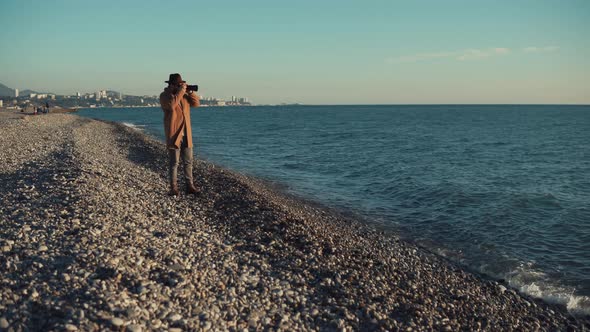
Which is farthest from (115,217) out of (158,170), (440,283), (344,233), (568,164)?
(568,164)

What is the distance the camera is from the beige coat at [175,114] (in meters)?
11.2

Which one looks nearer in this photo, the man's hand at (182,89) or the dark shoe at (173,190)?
the man's hand at (182,89)

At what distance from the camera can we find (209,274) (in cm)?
736

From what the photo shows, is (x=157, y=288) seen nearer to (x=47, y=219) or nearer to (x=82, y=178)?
(x=47, y=219)

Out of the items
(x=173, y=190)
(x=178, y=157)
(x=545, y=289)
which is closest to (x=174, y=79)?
(x=178, y=157)

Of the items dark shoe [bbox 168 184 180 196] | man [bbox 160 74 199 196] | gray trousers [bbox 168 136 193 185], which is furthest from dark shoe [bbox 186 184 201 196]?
man [bbox 160 74 199 196]

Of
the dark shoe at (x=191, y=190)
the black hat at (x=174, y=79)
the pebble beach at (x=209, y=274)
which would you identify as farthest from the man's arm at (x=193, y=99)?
the pebble beach at (x=209, y=274)

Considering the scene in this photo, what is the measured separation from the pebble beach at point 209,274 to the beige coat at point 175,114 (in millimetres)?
2103

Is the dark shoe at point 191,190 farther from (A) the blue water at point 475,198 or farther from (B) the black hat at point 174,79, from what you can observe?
(A) the blue water at point 475,198

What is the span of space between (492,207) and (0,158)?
22.7 meters

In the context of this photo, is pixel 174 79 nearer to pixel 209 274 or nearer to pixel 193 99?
pixel 193 99

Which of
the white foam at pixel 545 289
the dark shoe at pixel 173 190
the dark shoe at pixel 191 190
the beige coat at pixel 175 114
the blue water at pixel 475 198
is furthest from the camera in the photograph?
the dark shoe at pixel 191 190

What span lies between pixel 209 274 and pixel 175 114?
5.66 m

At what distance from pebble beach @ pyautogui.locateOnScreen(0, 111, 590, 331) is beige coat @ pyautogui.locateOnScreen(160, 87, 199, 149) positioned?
2.10 metres
